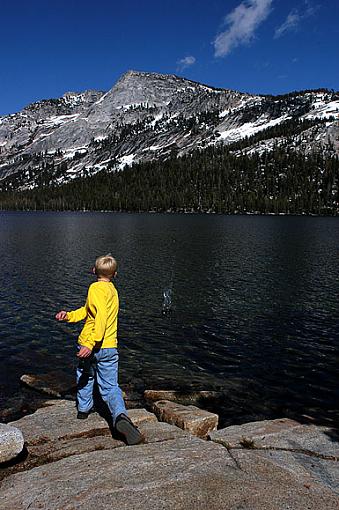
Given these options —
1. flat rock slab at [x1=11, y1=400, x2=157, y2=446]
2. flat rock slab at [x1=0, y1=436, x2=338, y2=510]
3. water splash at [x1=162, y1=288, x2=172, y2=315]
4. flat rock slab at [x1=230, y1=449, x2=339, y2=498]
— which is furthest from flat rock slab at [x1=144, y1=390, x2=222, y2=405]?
water splash at [x1=162, y1=288, x2=172, y2=315]

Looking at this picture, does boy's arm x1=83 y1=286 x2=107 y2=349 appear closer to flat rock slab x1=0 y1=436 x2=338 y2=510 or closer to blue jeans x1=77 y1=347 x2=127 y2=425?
blue jeans x1=77 y1=347 x2=127 y2=425

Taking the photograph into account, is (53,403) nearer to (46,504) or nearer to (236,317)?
(46,504)

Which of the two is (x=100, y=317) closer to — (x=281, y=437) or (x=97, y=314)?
(x=97, y=314)

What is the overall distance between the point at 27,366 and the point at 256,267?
34398 mm

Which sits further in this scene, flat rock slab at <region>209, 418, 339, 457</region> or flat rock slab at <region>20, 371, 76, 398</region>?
flat rock slab at <region>20, 371, 76, 398</region>

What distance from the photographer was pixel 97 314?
940 cm

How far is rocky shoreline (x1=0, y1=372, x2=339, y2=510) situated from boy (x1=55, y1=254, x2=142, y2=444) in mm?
765

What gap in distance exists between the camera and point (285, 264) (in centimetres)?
5109

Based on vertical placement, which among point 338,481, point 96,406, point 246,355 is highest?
point 338,481

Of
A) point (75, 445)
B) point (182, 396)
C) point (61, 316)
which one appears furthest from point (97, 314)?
point (182, 396)

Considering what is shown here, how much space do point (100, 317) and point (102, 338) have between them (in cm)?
53

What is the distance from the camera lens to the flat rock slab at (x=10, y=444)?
7934 millimetres

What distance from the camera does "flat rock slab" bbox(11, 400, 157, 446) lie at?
956 cm

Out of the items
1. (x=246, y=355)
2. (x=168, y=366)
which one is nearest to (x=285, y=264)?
(x=246, y=355)
